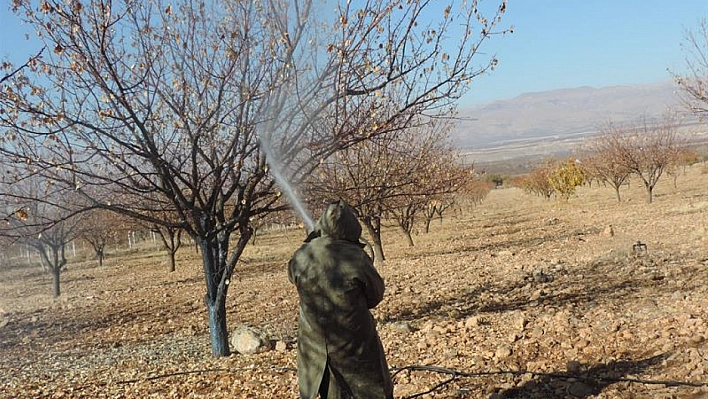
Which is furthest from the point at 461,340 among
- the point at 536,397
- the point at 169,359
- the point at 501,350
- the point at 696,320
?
the point at 169,359

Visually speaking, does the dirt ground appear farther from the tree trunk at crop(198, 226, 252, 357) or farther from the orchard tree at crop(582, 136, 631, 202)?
the orchard tree at crop(582, 136, 631, 202)

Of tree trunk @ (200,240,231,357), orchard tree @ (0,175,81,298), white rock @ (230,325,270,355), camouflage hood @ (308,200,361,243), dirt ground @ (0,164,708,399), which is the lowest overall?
dirt ground @ (0,164,708,399)

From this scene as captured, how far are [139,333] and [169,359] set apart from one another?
2.75 meters

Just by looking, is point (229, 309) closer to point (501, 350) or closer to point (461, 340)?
point (461, 340)

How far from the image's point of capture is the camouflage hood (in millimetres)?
3605

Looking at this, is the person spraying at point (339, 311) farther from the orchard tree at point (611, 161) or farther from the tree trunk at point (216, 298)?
the orchard tree at point (611, 161)

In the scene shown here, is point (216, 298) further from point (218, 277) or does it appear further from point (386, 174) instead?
point (386, 174)

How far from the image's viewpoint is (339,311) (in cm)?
355

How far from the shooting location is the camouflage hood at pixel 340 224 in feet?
11.8

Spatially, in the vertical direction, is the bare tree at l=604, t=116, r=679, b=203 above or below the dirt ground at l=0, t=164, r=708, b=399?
above

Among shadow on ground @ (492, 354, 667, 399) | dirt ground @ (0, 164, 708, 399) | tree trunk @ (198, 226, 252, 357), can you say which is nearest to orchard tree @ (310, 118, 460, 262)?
tree trunk @ (198, 226, 252, 357)

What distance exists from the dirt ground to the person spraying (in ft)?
5.19

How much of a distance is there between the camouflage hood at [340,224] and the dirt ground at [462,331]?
6.89 ft

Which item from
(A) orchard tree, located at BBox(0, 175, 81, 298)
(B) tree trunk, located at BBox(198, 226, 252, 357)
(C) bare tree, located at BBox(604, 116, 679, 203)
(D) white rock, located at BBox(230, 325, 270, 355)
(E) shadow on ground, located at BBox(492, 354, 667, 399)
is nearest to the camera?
(E) shadow on ground, located at BBox(492, 354, 667, 399)
